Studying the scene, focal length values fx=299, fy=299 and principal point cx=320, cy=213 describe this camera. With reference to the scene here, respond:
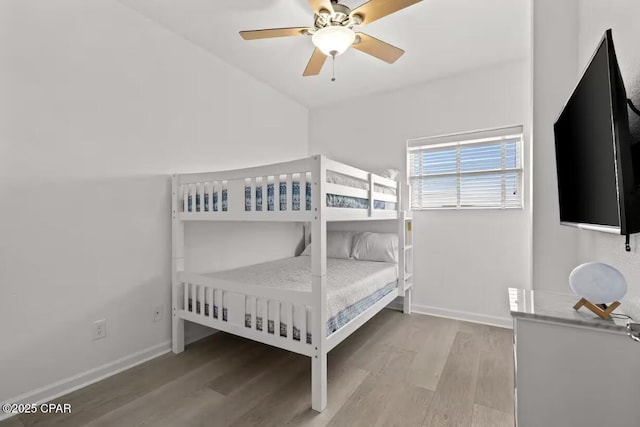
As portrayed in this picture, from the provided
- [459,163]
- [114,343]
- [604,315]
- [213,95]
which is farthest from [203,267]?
[459,163]

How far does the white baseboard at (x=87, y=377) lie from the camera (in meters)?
1.61

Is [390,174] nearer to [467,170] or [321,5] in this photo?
[467,170]

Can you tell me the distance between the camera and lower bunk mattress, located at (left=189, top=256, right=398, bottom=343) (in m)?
1.76

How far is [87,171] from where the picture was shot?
185cm

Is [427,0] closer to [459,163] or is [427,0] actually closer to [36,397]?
[459,163]

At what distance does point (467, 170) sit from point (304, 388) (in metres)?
2.50

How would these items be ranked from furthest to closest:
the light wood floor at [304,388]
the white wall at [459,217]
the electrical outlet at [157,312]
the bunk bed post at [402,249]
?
the bunk bed post at [402,249] → the white wall at [459,217] → the electrical outlet at [157,312] → the light wood floor at [304,388]

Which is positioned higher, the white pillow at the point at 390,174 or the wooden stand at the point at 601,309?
the white pillow at the point at 390,174

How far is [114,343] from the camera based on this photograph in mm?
1965

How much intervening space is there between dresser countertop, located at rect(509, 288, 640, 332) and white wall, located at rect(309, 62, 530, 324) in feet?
5.82

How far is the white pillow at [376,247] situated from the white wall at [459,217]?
0.32 m

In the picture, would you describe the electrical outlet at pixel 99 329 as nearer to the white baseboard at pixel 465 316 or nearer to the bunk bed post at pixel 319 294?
the bunk bed post at pixel 319 294

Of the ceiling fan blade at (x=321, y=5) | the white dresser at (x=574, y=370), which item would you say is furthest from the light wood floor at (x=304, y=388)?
the ceiling fan blade at (x=321, y=5)

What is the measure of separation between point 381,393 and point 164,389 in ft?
4.19
